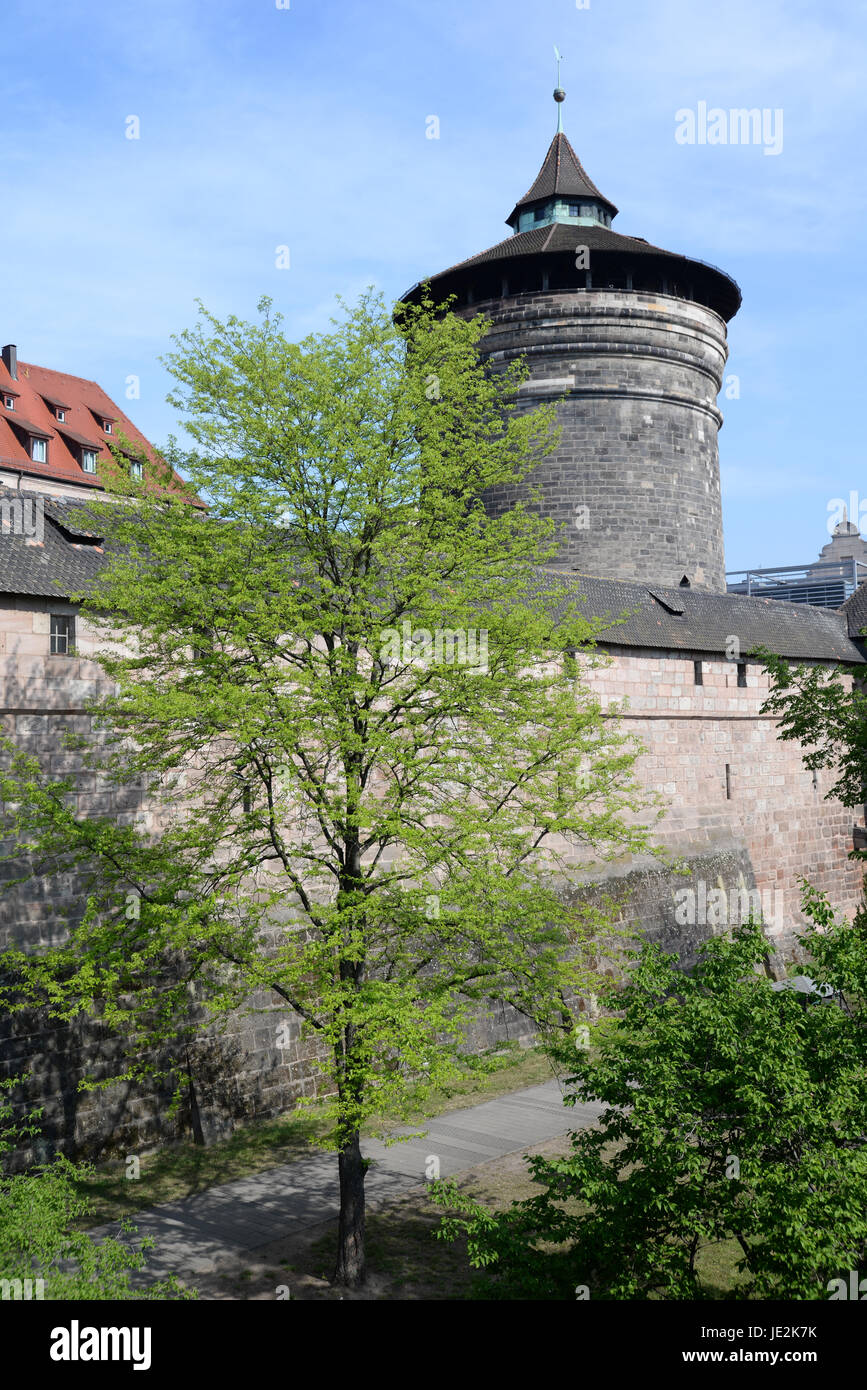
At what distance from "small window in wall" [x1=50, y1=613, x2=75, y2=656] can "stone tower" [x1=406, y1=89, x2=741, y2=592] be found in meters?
16.5

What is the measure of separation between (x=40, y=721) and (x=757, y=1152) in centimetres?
937

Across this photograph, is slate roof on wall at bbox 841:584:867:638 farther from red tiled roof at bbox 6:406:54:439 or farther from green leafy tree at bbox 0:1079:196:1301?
red tiled roof at bbox 6:406:54:439

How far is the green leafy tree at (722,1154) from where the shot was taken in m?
6.44

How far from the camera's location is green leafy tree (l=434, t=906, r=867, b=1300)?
6.44m

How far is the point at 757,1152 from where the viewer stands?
6.86 meters

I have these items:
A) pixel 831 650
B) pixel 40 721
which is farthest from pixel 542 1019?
pixel 831 650

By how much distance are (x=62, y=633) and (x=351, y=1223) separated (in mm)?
7364

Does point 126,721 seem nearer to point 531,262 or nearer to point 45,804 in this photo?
point 45,804
